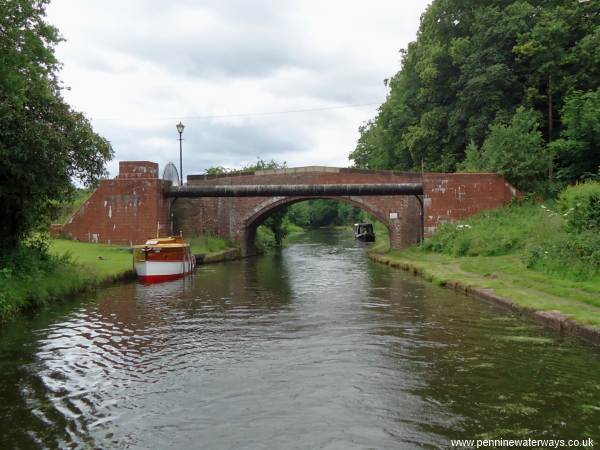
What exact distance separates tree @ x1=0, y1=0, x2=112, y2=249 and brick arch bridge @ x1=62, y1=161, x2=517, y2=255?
10.8 meters

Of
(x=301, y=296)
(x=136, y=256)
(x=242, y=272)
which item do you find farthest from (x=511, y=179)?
(x=136, y=256)

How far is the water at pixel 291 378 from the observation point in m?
4.91

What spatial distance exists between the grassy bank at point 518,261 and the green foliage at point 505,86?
3408 millimetres

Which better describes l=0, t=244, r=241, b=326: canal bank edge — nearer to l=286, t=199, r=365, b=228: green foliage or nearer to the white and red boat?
the white and red boat

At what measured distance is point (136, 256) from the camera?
718 inches

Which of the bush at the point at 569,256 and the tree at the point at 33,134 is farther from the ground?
the tree at the point at 33,134

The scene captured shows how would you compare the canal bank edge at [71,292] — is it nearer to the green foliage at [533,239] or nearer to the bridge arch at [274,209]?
the green foliage at [533,239]

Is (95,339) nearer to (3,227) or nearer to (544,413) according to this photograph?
(3,227)

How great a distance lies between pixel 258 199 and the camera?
30406mm

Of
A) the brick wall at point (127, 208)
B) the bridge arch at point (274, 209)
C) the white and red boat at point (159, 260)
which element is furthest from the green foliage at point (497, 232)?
the brick wall at point (127, 208)

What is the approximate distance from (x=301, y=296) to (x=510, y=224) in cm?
1078

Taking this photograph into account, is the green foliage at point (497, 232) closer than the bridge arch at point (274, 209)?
Yes

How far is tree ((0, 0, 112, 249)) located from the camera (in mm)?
9719

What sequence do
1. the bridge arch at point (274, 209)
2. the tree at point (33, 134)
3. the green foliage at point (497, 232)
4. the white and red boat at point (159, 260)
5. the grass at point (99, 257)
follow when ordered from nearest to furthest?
1. the tree at point (33, 134)
2. the grass at point (99, 257)
3. the green foliage at point (497, 232)
4. the white and red boat at point (159, 260)
5. the bridge arch at point (274, 209)
